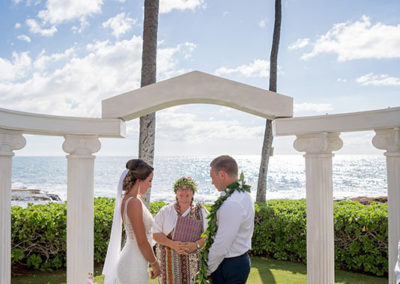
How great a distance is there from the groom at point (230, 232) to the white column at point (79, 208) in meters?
1.87

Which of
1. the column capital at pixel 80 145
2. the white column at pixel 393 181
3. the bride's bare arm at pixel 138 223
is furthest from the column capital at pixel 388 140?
the column capital at pixel 80 145

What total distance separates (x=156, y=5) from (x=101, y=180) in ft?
178

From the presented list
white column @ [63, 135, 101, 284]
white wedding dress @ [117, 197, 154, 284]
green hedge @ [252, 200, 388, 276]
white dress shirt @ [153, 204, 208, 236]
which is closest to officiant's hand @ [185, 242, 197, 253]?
white dress shirt @ [153, 204, 208, 236]

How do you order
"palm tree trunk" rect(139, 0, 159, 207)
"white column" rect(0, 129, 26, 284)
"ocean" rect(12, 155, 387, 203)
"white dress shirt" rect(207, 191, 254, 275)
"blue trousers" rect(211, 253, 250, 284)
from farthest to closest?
"ocean" rect(12, 155, 387, 203) < "palm tree trunk" rect(139, 0, 159, 207) < "white column" rect(0, 129, 26, 284) < "blue trousers" rect(211, 253, 250, 284) < "white dress shirt" rect(207, 191, 254, 275)

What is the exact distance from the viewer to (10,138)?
12.9 ft


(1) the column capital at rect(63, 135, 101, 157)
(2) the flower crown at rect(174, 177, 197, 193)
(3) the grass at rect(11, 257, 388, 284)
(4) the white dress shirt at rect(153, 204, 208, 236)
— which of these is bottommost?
(3) the grass at rect(11, 257, 388, 284)

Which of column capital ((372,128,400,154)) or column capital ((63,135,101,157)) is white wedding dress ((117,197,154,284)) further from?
column capital ((372,128,400,154))

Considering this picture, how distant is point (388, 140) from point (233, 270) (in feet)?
7.32

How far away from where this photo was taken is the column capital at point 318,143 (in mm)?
4176

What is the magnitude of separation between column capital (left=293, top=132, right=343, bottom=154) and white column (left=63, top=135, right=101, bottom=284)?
103 inches

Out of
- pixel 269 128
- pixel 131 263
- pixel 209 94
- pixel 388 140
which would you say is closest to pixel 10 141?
pixel 131 263

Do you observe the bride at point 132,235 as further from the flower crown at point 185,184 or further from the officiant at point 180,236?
the flower crown at point 185,184

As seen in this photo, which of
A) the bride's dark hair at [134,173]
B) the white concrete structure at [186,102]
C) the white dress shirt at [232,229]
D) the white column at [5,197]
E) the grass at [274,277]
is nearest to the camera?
the white dress shirt at [232,229]

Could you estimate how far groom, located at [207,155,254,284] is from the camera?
2.98 metres
